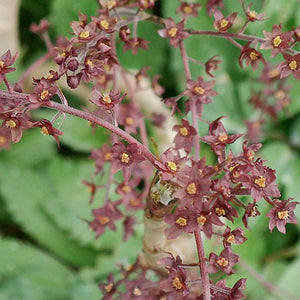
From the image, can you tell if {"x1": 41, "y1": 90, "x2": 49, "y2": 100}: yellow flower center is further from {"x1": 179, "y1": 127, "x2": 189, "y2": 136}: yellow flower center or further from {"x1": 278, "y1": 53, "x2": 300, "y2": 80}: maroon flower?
{"x1": 278, "y1": 53, "x2": 300, "y2": 80}: maroon flower

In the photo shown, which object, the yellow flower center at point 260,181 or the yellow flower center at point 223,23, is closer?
the yellow flower center at point 260,181

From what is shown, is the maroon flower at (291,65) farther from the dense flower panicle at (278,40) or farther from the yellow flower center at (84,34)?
the yellow flower center at (84,34)

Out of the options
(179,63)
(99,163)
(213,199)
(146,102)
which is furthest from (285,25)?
(213,199)

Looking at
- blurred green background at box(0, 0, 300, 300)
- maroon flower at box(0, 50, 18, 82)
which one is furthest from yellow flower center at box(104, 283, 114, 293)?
blurred green background at box(0, 0, 300, 300)

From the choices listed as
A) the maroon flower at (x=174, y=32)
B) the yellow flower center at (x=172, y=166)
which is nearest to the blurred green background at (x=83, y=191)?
the maroon flower at (x=174, y=32)

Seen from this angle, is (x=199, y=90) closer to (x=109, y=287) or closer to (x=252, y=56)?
(x=252, y=56)
